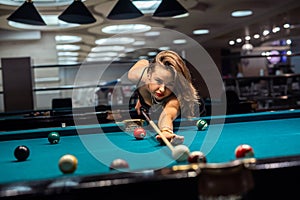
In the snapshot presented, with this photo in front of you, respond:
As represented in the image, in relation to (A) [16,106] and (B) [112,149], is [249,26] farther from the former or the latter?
(B) [112,149]

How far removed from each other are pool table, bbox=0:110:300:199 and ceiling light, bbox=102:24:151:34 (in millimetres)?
6726

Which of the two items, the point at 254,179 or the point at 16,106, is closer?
the point at 254,179

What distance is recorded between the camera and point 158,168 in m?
1.26

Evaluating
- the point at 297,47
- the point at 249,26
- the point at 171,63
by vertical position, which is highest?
the point at 249,26

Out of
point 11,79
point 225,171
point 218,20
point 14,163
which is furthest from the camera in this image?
point 218,20

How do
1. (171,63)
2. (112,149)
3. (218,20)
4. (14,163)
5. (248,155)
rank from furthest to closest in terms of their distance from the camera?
(218,20), (171,63), (112,149), (14,163), (248,155)

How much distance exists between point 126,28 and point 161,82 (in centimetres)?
751

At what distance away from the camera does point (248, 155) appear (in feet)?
4.50

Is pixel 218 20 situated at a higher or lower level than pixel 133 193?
higher

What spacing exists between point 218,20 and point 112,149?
716 cm

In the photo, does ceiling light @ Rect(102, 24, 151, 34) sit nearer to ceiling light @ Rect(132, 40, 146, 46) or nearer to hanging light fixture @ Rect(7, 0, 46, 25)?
ceiling light @ Rect(132, 40, 146, 46)

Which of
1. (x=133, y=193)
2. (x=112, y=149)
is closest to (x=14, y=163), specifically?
(x=112, y=149)

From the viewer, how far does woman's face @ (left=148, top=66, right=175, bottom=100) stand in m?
2.28

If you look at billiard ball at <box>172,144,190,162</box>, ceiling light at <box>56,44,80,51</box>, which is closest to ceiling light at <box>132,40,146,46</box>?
ceiling light at <box>56,44,80,51</box>
